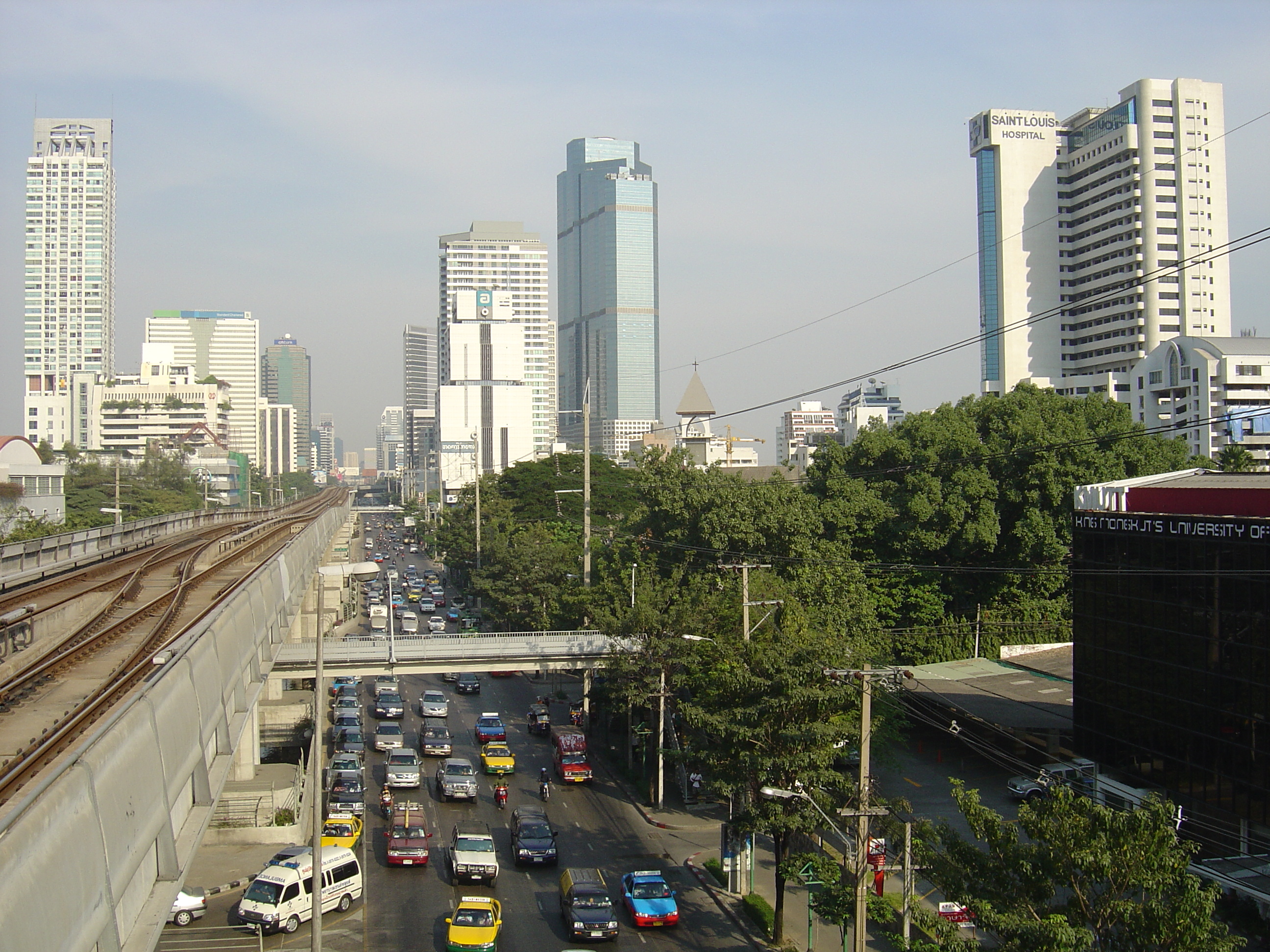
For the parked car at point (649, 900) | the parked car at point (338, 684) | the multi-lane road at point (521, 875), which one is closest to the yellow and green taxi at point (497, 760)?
the multi-lane road at point (521, 875)

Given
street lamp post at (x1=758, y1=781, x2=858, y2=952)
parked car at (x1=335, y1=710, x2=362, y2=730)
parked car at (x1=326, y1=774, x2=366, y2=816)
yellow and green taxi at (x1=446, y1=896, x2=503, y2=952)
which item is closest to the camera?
street lamp post at (x1=758, y1=781, x2=858, y2=952)

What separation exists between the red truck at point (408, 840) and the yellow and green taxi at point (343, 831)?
2.71 feet

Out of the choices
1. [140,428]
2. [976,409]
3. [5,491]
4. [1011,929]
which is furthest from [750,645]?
[140,428]

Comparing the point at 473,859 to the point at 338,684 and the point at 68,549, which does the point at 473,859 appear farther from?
the point at 338,684

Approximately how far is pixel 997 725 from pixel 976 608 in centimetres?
1379

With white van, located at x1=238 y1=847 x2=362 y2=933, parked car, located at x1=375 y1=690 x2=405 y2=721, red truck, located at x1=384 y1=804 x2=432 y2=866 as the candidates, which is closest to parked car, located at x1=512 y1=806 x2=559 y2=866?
red truck, located at x1=384 y1=804 x2=432 y2=866

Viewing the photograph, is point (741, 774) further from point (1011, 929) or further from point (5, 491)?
point (5, 491)

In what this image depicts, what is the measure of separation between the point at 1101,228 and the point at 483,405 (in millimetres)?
104329

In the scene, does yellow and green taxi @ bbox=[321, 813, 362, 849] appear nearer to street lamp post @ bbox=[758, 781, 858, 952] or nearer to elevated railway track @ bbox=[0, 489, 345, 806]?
elevated railway track @ bbox=[0, 489, 345, 806]

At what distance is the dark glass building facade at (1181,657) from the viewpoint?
20.6 m

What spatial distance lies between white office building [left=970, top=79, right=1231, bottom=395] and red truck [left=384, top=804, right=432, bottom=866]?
112519 millimetres

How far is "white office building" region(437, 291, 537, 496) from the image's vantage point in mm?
182125

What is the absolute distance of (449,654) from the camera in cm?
3472

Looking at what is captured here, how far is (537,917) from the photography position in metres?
22.2
